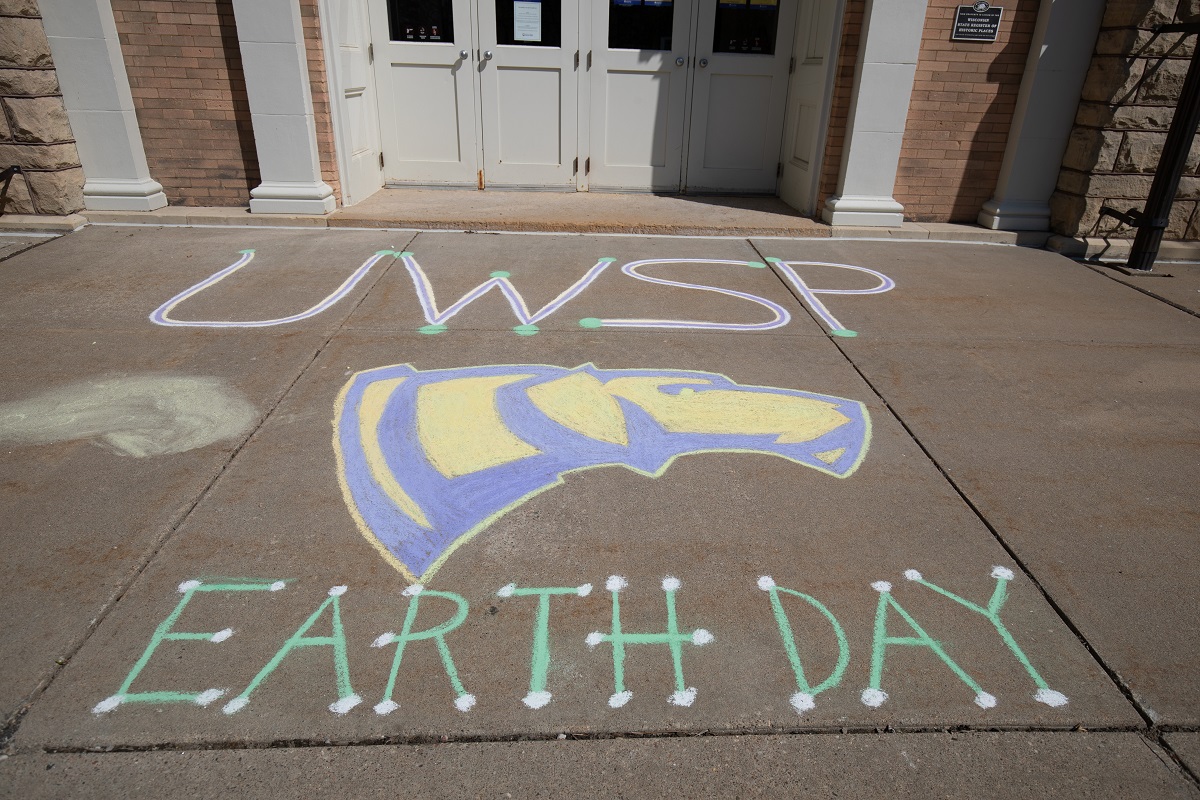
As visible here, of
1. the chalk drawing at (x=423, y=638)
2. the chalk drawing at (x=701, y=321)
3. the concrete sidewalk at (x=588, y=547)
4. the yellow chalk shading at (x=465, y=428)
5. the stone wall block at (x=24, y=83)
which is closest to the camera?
the concrete sidewalk at (x=588, y=547)

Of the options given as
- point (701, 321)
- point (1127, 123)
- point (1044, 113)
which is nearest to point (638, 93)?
point (1044, 113)

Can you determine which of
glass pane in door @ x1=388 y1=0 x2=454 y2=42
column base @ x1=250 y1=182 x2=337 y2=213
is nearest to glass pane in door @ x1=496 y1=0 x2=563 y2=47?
glass pane in door @ x1=388 y1=0 x2=454 y2=42

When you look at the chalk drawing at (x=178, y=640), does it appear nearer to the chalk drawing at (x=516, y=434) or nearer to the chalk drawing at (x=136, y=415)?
Answer: the chalk drawing at (x=516, y=434)

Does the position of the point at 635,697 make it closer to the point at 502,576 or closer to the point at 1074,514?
the point at 502,576

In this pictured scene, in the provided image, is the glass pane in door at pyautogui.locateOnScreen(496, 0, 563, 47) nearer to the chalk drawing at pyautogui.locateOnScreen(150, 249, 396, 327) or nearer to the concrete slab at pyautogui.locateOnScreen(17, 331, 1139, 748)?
the chalk drawing at pyautogui.locateOnScreen(150, 249, 396, 327)

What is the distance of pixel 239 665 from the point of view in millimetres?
2152

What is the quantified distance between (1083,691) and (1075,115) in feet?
20.8

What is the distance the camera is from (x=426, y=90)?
7523mm

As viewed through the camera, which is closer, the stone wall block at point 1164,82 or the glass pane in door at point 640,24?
the stone wall block at point 1164,82

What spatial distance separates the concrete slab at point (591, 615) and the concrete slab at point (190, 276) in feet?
6.27

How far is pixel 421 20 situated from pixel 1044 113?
230 inches

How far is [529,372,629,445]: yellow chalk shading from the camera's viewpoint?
348 cm

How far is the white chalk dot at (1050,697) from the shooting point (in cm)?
211

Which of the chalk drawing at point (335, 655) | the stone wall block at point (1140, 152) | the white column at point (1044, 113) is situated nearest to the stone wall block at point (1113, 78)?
the white column at point (1044, 113)
